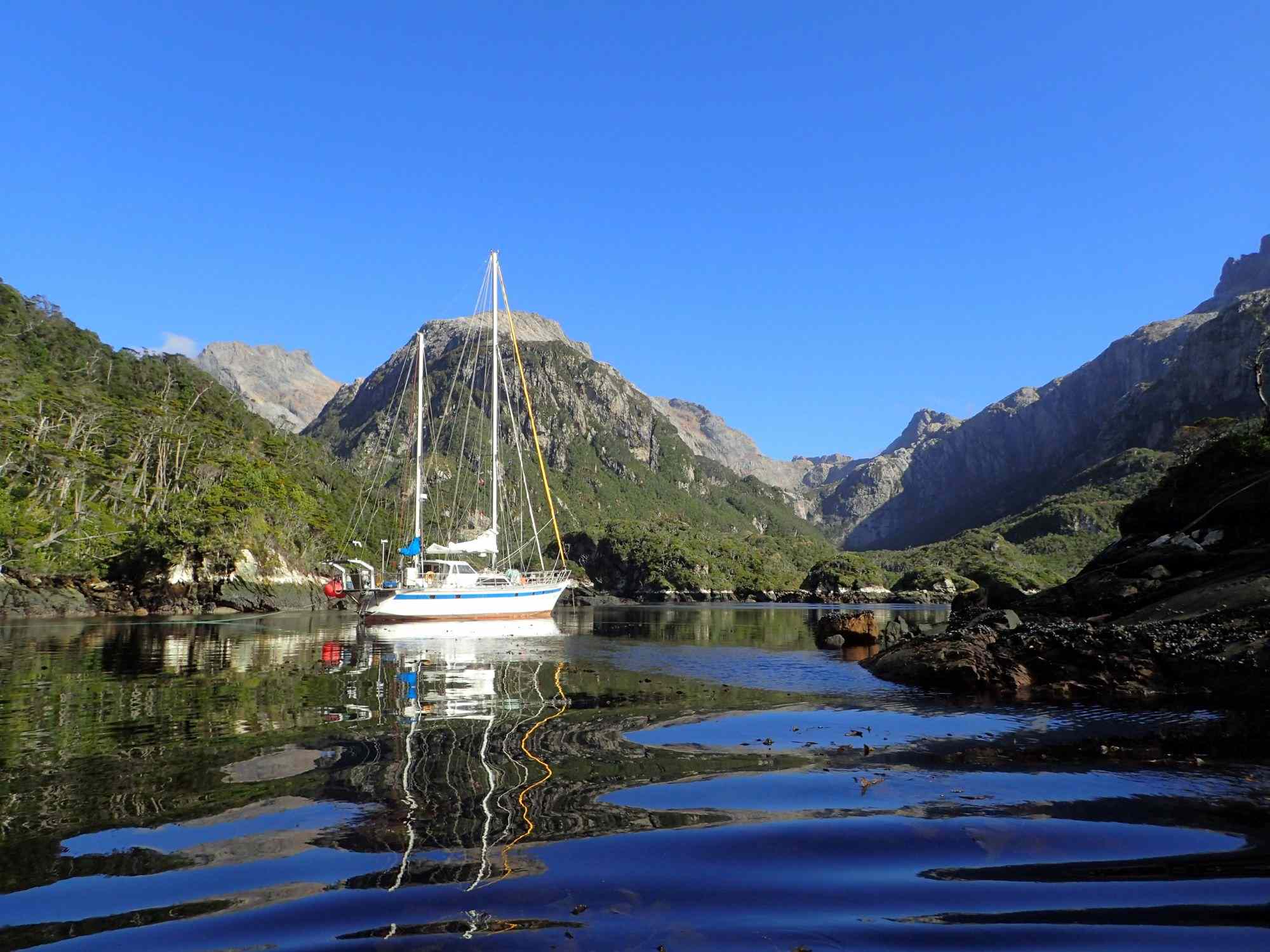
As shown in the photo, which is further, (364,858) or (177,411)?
(177,411)

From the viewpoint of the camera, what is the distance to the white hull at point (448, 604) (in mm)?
55312

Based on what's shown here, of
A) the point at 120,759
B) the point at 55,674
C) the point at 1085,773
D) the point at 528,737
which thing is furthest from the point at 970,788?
the point at 55,674

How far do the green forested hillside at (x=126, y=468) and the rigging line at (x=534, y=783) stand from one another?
7635cm

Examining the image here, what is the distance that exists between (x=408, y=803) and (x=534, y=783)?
1926 millimetres

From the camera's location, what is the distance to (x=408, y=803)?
32.7ft

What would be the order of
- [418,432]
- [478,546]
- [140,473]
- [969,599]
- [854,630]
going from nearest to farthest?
[854,630] < [969,599] < [478,546] < [418,432] < [140,473]

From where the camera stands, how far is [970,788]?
36.1ft

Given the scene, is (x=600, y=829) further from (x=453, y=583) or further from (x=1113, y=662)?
(x=453, y=583)

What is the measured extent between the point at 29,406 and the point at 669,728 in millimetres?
107134

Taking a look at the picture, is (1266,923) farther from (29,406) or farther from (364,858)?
(29,406)

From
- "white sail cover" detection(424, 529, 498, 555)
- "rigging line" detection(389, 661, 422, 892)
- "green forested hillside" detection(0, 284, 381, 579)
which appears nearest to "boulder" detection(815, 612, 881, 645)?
"white sail cover" detection(424, 529, 498, 555)

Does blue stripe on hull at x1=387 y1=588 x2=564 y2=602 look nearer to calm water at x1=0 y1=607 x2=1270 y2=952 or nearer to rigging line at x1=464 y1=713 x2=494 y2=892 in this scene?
calm water at x1=0 y1=607 x2=1270 y2=952

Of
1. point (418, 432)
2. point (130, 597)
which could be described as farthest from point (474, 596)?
point (130, 597)

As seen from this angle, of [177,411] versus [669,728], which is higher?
[177,411]
